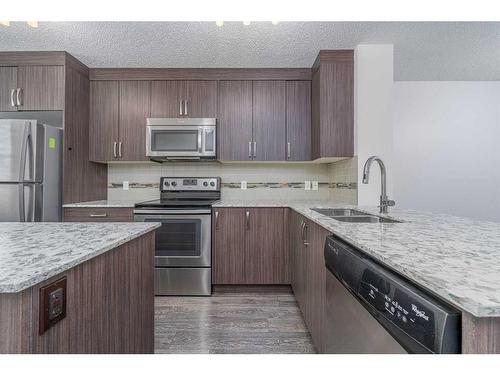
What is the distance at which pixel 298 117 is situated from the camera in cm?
318

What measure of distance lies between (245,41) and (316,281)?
2.01 m

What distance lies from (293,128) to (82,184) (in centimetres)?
225

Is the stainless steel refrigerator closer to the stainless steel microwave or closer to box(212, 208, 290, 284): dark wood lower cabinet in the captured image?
the stainless steel microwave

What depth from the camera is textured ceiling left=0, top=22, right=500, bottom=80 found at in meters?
2.36

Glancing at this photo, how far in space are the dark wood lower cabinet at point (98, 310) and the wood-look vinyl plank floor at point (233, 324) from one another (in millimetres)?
591

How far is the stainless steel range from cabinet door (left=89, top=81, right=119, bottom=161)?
82cm

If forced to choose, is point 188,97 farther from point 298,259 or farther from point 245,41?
point 298,259

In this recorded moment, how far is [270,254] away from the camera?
291 centimetres

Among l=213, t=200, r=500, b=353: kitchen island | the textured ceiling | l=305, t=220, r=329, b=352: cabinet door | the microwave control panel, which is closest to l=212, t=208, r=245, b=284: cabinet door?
the microwave control panel

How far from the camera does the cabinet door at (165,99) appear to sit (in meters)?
3.18

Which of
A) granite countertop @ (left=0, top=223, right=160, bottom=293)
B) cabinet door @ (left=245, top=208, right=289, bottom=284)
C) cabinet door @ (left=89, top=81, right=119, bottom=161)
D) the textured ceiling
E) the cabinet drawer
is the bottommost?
cabinet door @ (left=245, top=208, right=289, bottom=284)

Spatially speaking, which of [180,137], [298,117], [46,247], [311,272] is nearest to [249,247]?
[311,272]
